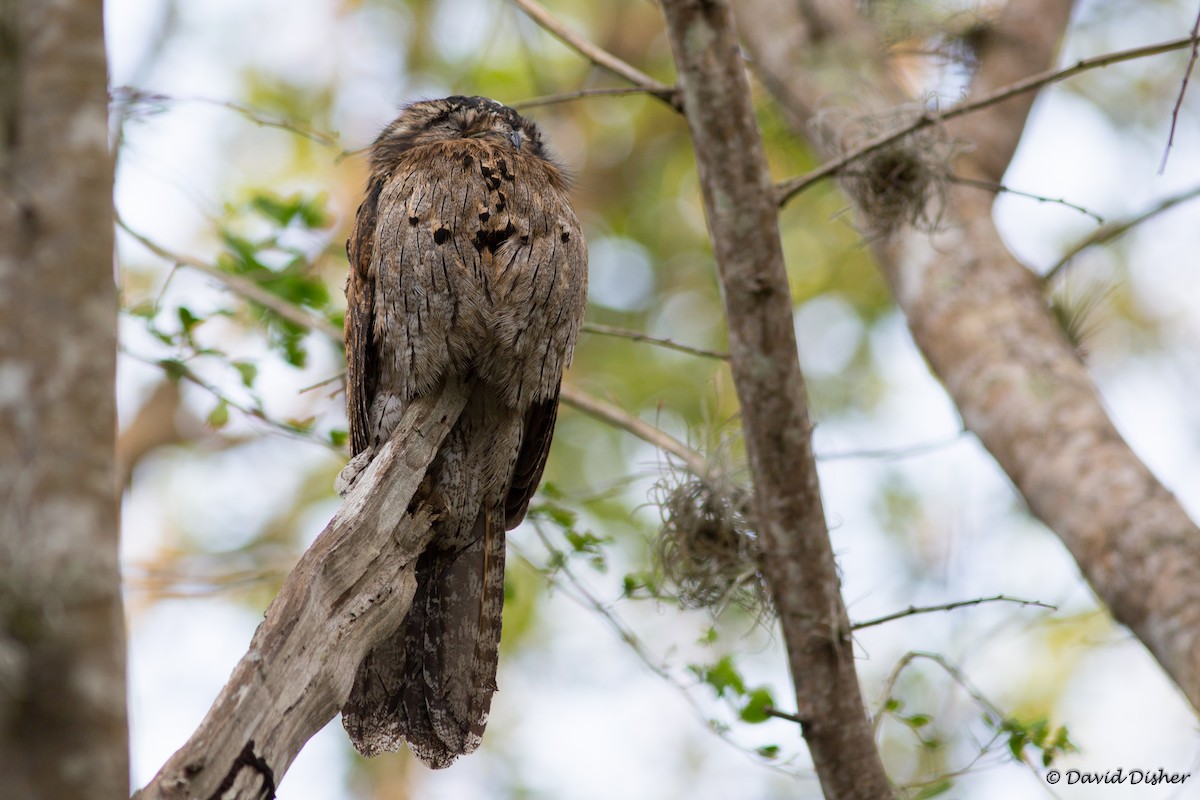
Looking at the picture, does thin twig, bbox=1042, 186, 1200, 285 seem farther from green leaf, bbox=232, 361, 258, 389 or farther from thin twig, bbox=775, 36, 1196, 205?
green leaf, bbox=232, 361, 258, 389

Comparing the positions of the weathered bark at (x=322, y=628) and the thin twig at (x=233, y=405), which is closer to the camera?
the weathered bark at (x=322, y=628)

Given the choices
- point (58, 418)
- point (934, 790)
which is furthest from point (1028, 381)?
point (58, 418)

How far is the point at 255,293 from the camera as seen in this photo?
4.21 m

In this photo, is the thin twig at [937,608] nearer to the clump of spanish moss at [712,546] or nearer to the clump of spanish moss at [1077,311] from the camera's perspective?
the clump of spanish moss at [712,546]

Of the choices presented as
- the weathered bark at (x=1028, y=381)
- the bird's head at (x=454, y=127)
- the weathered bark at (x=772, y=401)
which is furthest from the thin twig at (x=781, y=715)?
the bird's head at (x=454, y=127)

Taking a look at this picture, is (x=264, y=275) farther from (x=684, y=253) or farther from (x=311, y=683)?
(x=684, y=253)

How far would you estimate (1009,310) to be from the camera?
480 centimetres

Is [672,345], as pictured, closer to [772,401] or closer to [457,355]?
[772,401]

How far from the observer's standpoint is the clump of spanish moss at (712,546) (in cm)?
346

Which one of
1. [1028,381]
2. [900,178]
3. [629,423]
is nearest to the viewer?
[900,178]

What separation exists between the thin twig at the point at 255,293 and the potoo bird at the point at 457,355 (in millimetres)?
902

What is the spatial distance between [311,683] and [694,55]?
2.03m

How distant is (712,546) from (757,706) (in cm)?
54

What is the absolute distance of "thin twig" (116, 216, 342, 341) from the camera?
420 centimetres
